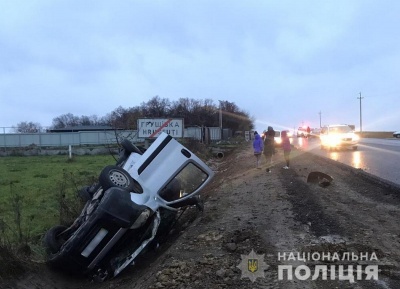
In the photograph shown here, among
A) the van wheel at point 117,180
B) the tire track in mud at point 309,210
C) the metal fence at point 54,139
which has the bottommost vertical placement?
the tire track in mud at point 309,210

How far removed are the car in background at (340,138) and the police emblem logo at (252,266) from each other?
2225cm

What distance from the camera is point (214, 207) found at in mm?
8375

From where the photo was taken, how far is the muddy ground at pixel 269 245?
4547 mm

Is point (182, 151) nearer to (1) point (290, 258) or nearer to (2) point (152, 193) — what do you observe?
(2) point (152, 193)

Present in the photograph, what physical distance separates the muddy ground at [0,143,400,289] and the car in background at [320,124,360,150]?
17270mm

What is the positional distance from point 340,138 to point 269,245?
2189 centimetres

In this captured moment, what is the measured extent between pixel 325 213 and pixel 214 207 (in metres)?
2.34

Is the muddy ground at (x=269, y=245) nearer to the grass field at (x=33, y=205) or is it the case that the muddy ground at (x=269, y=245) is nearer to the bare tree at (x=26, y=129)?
the grass field at (x=33, y=205)

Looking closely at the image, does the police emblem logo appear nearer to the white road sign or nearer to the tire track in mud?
the tire track in mud


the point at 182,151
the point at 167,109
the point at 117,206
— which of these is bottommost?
the point at 117,206

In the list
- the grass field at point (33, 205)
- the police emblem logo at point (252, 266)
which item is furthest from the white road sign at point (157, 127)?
the police emblem logo at point (252, 266)

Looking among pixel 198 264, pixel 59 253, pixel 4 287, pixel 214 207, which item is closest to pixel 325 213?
pixel 214 207

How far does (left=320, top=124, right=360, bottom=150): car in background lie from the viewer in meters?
25.7

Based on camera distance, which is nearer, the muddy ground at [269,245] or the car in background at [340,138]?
the muddy ground at [269,245]
